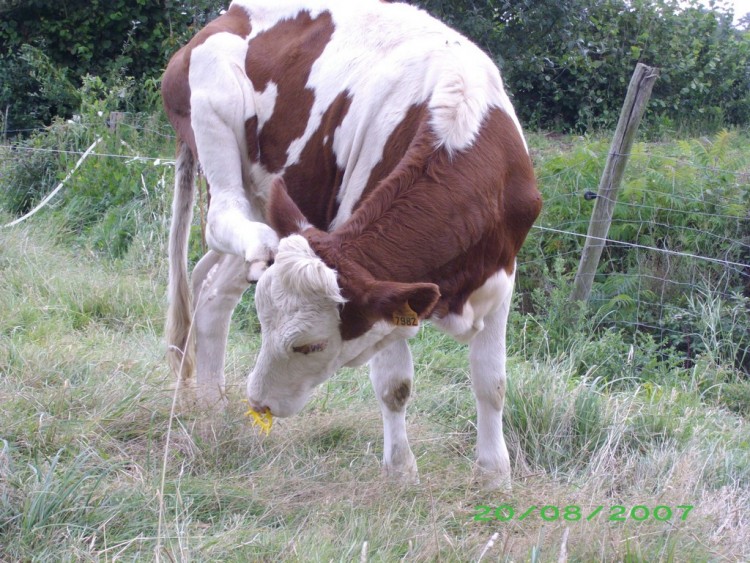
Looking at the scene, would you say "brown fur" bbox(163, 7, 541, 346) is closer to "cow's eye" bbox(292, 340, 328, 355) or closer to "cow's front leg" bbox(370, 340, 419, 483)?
"cow's eye" bbox(292, 340, 328, 355)

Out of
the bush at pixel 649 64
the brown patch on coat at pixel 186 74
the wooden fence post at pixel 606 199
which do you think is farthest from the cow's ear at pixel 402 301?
the bush at pixel 649 64

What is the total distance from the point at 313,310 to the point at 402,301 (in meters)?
0.33

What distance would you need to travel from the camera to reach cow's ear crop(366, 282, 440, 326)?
8.48 feet

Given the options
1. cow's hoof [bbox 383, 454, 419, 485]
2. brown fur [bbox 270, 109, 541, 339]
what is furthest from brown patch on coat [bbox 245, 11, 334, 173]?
cow's hoof [bbox 383, 454, 419, 485]

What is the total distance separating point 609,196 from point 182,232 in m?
2.76

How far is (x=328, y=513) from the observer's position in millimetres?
2992

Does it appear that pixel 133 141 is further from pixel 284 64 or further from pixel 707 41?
pixel 707 41

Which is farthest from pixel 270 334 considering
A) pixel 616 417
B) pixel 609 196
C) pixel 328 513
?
pixel 609 196

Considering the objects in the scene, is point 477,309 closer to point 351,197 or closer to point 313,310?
point 351,197

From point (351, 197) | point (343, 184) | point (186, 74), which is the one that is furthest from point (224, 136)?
point (351, 197)

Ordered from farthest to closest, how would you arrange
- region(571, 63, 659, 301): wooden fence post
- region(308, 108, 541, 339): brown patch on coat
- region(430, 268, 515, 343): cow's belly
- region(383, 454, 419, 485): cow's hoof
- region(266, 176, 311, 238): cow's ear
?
region(571, 63, 659, 301): wooden fence post, region(383, 454, 419, 485): cow's hoof, region(430, 268, 515, 343): cow's belly, region(266, 176, 311, 238): cow's ear, region(308, 108, 541, 339): brown patch on coat

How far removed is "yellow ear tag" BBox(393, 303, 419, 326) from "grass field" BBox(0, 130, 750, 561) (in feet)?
2.24

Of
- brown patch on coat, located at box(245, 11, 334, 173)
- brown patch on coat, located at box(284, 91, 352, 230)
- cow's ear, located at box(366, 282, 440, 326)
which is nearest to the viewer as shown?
cow's ear, located at box(366, 282, 440, 326)

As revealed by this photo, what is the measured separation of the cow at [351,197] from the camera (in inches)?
111
